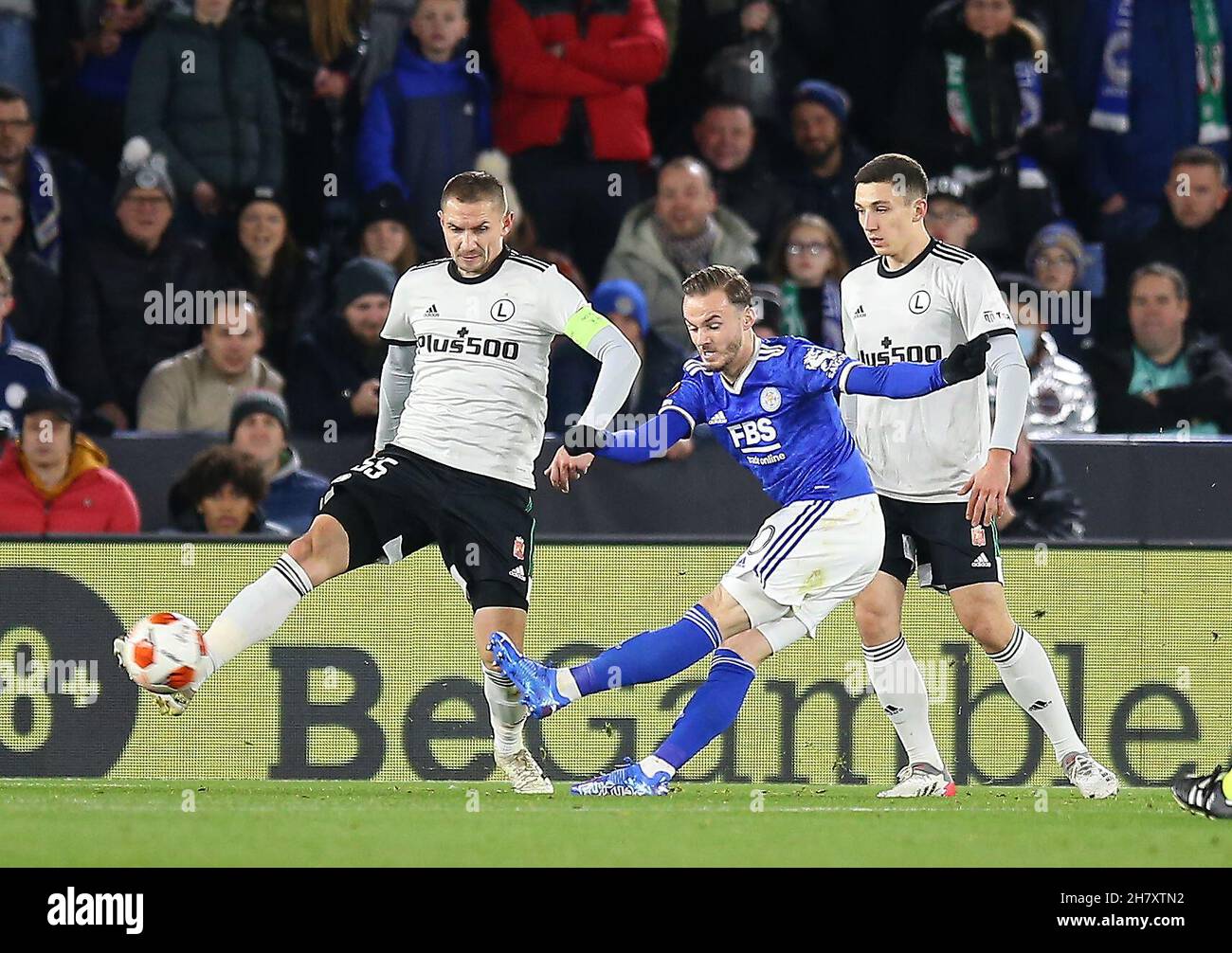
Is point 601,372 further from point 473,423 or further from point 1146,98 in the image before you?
point 1146,98

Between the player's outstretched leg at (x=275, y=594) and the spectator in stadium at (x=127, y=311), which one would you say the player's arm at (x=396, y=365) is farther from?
the spectator in stadium at (x=127, y=311)

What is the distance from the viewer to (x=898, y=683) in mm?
7590

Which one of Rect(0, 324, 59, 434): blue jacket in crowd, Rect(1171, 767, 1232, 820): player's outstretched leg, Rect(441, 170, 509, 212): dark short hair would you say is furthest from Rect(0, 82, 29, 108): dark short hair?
Rect(1171, 767, 1232, 820): player's outstretched leg

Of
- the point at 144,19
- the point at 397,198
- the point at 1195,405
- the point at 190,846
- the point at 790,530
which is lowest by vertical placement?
the point at 190,846

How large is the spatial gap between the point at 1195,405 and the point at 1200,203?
149 centimetres

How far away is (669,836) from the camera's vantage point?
6.59 meters

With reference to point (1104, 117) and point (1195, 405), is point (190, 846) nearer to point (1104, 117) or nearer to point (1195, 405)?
point (1195, 405)

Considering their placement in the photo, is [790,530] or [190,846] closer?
[190,846]

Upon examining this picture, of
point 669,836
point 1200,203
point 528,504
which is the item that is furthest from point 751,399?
point 1200,203

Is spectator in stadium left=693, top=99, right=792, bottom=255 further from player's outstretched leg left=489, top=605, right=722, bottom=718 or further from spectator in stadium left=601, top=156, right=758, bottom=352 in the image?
player's outstretched leg left=489, top=605, right=722, bottom=718

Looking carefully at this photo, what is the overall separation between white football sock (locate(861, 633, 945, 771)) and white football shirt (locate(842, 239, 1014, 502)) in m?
0.54

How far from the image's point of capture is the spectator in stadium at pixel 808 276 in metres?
10.3

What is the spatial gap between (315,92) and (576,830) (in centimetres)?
584

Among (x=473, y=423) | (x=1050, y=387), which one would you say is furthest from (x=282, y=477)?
(x=1050, y=387)
